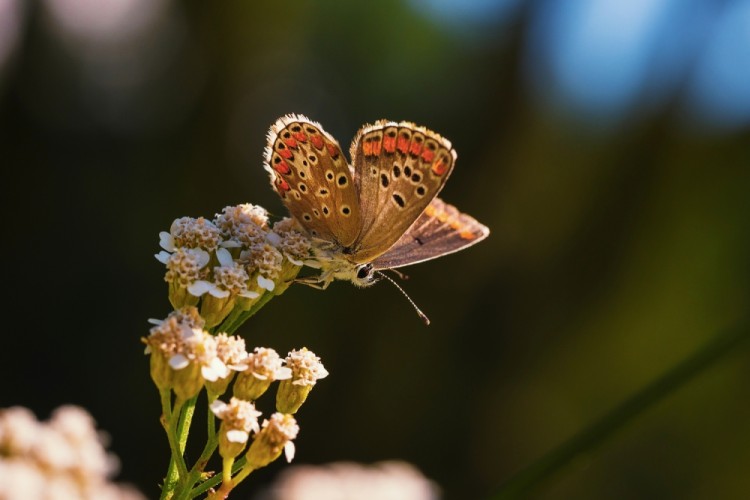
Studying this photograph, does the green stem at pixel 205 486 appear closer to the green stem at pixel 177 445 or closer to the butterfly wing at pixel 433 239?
the green stem at pixel 177 445

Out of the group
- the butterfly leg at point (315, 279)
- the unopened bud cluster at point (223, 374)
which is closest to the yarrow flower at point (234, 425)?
the unopened bud cluster at point (223, 374)

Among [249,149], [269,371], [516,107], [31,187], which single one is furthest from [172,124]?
[269,371]

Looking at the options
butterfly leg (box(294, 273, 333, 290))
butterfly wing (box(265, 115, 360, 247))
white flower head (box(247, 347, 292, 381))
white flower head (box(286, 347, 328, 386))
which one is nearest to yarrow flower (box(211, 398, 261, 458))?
white flower head (box(247, 347, 292, 381))

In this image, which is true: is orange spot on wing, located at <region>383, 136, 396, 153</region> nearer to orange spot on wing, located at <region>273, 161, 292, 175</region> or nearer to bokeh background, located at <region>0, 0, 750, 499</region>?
orange spot on wing, located at <region>273, 161, 292, 175</region>

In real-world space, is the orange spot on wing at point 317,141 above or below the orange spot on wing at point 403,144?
below

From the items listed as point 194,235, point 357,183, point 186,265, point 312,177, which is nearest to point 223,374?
point 186,265

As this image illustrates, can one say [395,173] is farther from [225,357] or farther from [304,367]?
[225,357]

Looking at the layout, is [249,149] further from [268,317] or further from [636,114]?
[636,114]
